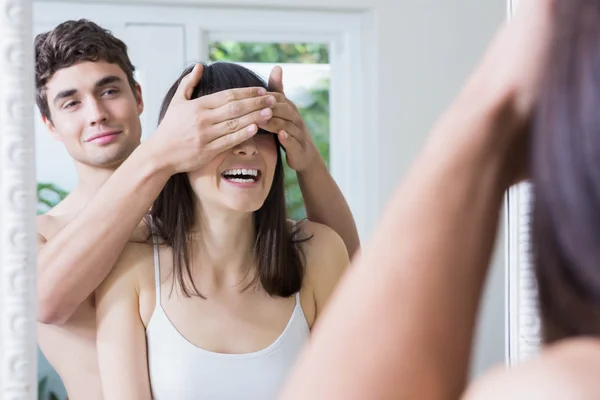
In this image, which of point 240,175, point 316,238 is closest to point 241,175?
point 240,175

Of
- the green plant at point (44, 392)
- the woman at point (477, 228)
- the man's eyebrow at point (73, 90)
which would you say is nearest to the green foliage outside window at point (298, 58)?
the man's eyebrow at point (73, 90)

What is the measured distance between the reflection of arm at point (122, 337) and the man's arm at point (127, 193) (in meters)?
0.02

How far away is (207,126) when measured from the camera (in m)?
0.55

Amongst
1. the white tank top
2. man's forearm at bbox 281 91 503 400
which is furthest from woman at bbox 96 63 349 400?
man's forearm at bbox 281 91 503 400

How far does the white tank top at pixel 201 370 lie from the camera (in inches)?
22.2

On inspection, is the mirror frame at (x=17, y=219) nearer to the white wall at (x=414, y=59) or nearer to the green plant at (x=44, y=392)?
the green plant at (x=44, y=392)

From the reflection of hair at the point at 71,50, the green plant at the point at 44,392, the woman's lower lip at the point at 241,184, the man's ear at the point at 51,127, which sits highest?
the reflection of hair at the point at 71,50

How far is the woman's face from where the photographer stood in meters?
0.57

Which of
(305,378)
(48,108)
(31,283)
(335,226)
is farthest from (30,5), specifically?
(305,378)

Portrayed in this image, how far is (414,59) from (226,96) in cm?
20

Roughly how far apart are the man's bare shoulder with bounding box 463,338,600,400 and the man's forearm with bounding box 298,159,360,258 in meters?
0.46

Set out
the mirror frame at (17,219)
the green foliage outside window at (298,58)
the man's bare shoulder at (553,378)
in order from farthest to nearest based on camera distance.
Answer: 1. the green foliage outside window at (298,58)
2. the mirror frame at (17,219)
3. the man's bare shoulder at (553,378)

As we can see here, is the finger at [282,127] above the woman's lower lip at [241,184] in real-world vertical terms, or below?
above

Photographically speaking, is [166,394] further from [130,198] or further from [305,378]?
[305,378]
